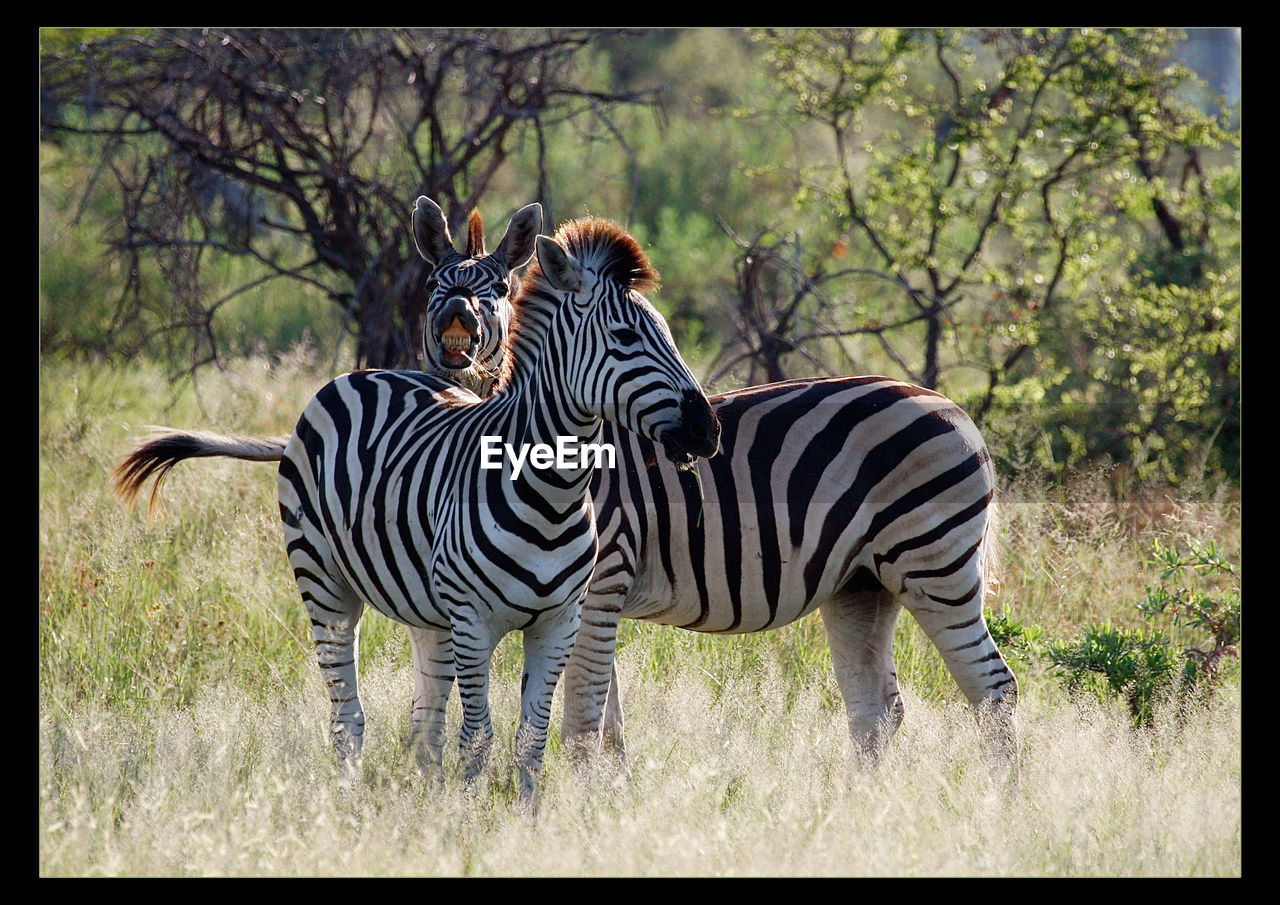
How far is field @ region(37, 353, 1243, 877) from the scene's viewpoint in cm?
344

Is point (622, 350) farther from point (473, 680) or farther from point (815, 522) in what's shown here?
point (815, 522)

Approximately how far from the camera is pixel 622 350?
321cm

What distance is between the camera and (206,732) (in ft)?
14.6

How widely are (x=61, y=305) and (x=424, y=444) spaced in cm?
896

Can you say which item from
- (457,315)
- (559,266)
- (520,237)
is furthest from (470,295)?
(559,266)

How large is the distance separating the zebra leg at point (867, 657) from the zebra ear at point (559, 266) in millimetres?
1775

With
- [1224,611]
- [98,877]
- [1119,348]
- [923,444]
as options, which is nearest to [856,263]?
[1119,348]

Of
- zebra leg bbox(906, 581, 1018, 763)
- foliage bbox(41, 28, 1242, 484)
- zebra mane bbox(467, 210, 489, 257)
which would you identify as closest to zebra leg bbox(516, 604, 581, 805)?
zebra leg bbox(906, 581, 1018, 763)

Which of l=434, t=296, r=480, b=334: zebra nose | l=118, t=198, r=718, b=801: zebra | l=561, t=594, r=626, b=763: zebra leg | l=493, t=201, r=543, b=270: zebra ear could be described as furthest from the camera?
l=493, t=201, r=543, b=270: zebra ear

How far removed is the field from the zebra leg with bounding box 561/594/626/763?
11cm

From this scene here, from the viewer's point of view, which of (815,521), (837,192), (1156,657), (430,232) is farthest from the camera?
(837,192)

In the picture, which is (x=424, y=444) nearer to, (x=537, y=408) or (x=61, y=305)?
(x=537, y=408)

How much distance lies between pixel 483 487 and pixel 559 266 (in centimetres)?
67

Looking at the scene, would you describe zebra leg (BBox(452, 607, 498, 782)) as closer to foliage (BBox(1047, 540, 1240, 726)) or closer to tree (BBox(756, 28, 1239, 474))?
foliage (BBox(1047, 540, 1240, 726))
